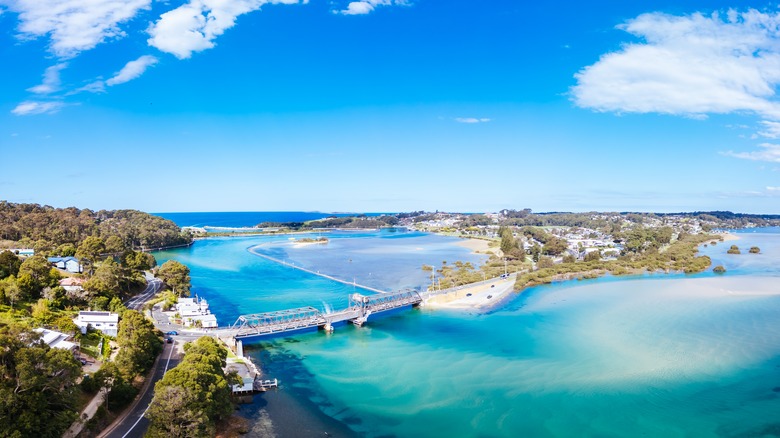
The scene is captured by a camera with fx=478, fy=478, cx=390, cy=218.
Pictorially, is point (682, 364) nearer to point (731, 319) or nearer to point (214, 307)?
point (731, 319)

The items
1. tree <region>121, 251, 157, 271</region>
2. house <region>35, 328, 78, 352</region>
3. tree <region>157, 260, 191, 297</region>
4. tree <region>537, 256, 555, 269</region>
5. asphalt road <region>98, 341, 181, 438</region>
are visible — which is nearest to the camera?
asphalt road <region>98, 341, 181, 438</region>


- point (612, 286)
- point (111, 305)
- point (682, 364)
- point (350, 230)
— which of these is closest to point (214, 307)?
point (111, 305)

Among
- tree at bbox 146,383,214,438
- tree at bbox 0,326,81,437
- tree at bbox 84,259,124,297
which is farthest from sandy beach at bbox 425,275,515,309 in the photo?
tree at bbox 0,326,81,437

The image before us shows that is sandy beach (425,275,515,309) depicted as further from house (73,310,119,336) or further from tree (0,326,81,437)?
tree (0,326,81,437)

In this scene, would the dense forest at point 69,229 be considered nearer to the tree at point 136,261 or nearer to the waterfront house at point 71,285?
the tree at point 136,261

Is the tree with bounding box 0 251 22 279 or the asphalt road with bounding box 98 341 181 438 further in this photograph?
the tree with bounding box 0 251 22 279

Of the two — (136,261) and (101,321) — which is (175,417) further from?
(136,261)
